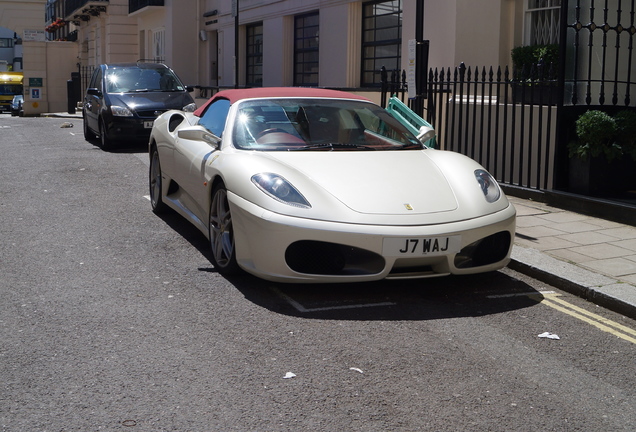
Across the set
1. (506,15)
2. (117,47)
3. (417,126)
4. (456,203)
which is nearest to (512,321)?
(456,203)

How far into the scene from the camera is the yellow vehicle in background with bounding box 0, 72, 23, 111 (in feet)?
155

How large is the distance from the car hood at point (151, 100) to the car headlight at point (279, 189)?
404 inches

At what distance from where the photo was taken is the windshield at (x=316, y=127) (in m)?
6.26

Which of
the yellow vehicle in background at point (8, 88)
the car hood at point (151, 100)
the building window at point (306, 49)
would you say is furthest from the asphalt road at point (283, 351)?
the yellow vehicle in background at point (8, 88)

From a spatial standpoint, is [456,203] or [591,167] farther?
[591,167]

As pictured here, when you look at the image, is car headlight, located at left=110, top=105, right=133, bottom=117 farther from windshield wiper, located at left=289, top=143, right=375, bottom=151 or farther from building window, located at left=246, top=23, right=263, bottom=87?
windshield wiper, located at left=289, top=143, right=375, bottom=151

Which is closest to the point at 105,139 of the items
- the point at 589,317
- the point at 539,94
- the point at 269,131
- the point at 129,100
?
the point at 129,100

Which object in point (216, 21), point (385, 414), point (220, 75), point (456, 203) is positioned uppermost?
point (216, 21)

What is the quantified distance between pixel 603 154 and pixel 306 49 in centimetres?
1337

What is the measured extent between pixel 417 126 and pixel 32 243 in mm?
4791

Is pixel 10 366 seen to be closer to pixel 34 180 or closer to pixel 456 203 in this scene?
pixel 456 203

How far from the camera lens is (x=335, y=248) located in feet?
17.2

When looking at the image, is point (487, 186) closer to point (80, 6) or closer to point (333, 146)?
point (333, 146)

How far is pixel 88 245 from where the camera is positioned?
275 inches
